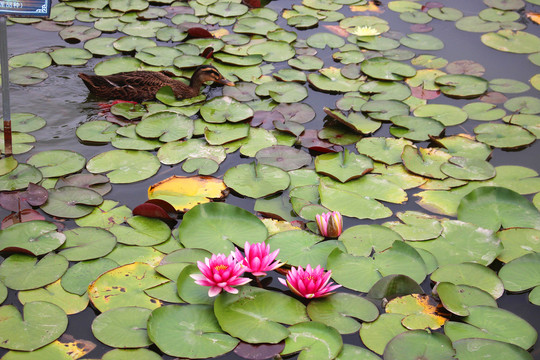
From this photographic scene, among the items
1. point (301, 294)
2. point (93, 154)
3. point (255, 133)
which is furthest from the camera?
point (255, 133)

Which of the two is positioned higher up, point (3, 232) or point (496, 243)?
point (496, 243)

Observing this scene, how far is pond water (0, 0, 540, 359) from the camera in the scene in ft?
8.97

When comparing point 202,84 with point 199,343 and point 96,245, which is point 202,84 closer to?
point 96,245

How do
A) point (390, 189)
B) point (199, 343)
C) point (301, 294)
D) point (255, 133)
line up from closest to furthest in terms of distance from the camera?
point (199, 343)
point (301, 294)
point (390, 189)
point (255, 133)

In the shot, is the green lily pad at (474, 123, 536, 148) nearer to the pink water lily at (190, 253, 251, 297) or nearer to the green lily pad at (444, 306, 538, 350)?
the green lily pad at (444, 306, 538, 350)

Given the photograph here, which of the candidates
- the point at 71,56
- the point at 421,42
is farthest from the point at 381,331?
the point at 71,56

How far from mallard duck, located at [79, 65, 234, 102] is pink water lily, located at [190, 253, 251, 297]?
2.23 metres

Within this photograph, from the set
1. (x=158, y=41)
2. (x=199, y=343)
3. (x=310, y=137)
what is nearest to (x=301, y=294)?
(x=199, y=343)

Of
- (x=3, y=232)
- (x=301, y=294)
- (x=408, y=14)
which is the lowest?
(x=3, y=232)

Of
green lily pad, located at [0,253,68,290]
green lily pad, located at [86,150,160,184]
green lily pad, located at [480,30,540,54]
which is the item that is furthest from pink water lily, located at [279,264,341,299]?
green lily pad, located at [480,30,540,54]

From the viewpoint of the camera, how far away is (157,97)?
438 cm

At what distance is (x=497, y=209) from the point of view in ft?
10.7

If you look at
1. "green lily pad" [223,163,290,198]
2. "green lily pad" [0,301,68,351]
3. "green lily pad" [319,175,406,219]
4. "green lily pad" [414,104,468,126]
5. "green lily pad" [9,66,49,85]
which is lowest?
"green lily pad" [0,301,68,351]

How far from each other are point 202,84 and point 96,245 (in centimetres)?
214
